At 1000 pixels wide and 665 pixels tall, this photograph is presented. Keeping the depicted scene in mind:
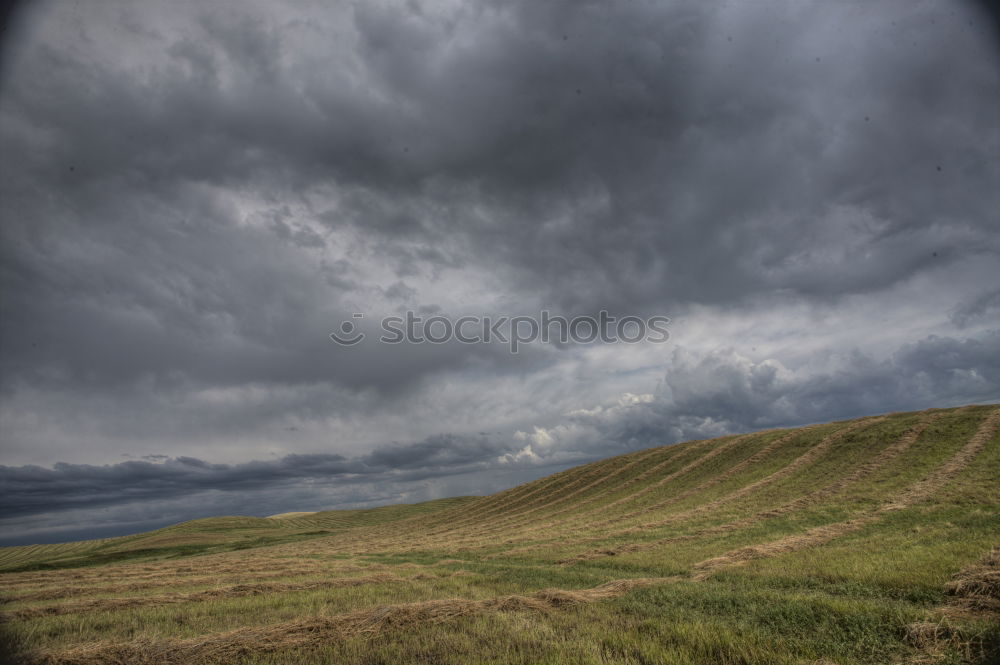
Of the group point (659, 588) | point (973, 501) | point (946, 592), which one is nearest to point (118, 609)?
point (659, 588)

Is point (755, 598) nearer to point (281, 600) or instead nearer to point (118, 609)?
point (281, 600)

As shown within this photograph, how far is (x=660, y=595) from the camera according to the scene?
12.5 meters

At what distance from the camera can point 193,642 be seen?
9.80 m

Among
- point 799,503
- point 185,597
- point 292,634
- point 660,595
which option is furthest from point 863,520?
point 185,597

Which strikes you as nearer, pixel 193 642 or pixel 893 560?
pixel 193 642

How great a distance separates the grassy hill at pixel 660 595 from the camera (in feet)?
27.2

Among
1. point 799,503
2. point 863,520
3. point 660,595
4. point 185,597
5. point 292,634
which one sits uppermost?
point 292,634

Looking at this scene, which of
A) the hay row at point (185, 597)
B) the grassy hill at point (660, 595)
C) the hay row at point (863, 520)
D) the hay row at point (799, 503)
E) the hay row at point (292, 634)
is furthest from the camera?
the hay row at point (799, 503)

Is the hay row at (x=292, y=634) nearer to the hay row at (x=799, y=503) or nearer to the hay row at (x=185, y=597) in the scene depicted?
the hay row at (x=185, y=597)

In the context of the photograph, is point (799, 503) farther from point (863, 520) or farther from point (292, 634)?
point (292, 634)

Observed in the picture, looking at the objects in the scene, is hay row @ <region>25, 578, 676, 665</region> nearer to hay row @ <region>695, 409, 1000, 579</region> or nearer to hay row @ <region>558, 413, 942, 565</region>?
hay row @ <region>695, 409, 1000, 579</region>

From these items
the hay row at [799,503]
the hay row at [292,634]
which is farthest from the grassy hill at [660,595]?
the hay row at [799,503]

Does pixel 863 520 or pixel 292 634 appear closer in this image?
pixel 292 634

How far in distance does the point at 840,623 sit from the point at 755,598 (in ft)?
8.79
